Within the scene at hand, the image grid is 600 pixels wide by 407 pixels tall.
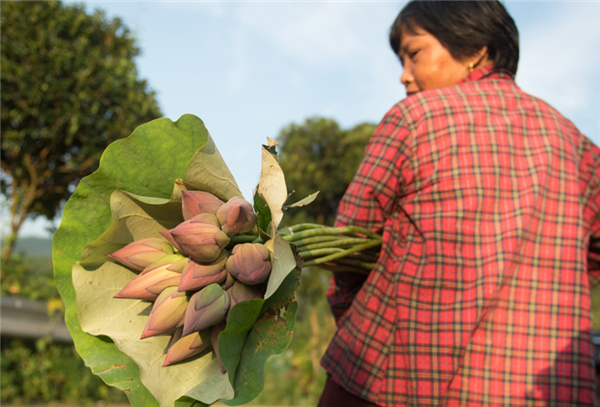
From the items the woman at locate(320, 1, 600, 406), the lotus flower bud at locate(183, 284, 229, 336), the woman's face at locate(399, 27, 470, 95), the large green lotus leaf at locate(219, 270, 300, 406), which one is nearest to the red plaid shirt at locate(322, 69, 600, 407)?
the woman at locate(320, 1, 600, 406)

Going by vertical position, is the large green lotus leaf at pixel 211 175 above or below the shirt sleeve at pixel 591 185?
above

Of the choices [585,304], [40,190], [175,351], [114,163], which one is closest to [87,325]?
[175,351]

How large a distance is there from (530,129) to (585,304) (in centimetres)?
44

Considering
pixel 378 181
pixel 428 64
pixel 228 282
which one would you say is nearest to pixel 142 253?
pixel 228 282

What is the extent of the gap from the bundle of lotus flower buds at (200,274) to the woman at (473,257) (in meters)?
0.47

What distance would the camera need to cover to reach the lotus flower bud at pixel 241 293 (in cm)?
80

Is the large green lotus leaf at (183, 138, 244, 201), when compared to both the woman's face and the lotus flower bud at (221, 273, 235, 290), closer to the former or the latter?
the lotus flower bud at (221, 273, 235, 290)

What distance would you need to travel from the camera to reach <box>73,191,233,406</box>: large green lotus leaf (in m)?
0.85

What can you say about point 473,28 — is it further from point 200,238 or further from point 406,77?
point 200,238

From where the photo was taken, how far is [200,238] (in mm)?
780

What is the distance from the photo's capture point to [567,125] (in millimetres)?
1272

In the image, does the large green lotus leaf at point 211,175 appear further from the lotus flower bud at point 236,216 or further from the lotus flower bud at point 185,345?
the lotus flower bud at point 185,345

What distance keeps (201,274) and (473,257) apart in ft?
2.08

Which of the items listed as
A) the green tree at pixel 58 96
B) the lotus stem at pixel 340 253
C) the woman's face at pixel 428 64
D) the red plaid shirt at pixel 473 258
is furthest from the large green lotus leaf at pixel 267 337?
the green tree at pixel 58 96
